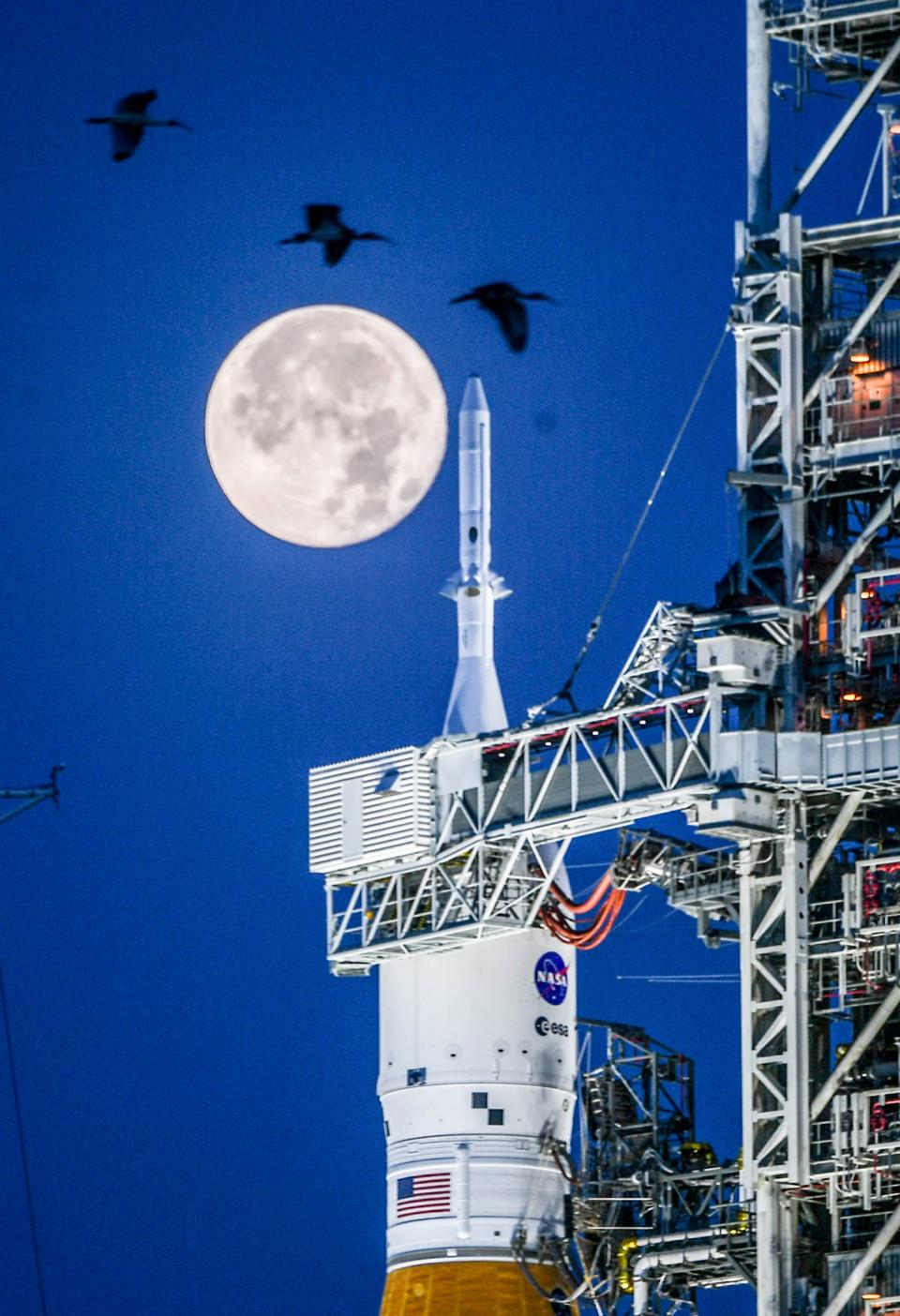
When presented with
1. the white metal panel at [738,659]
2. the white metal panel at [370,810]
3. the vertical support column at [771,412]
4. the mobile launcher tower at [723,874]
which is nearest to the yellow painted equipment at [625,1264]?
the mobile launcher tower at [723,874]

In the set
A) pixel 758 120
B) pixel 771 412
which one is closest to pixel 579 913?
pixel 771 412

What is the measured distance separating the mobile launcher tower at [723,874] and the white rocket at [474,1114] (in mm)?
80

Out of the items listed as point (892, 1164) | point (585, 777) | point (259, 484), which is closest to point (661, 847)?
point (585, 777)

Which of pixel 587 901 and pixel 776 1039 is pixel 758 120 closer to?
pixel 587 901

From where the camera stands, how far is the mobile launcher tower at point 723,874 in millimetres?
106375

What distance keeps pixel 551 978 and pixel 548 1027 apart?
1.26m

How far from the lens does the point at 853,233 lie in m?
111

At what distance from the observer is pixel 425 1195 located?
114625 mm

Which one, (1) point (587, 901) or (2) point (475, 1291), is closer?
(2) point (475, 1291)

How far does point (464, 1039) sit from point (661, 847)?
25.4ft

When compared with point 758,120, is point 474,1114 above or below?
below

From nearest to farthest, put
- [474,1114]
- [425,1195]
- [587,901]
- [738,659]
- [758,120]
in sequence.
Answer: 1. [738,659]
2. [758,120]
3. [474,1114]
4. [425,1195]
5. [587,901]

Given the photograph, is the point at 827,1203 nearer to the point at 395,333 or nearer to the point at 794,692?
the point at 794,692

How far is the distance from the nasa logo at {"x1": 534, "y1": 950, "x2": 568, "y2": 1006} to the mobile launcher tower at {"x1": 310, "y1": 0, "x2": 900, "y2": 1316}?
8cm
